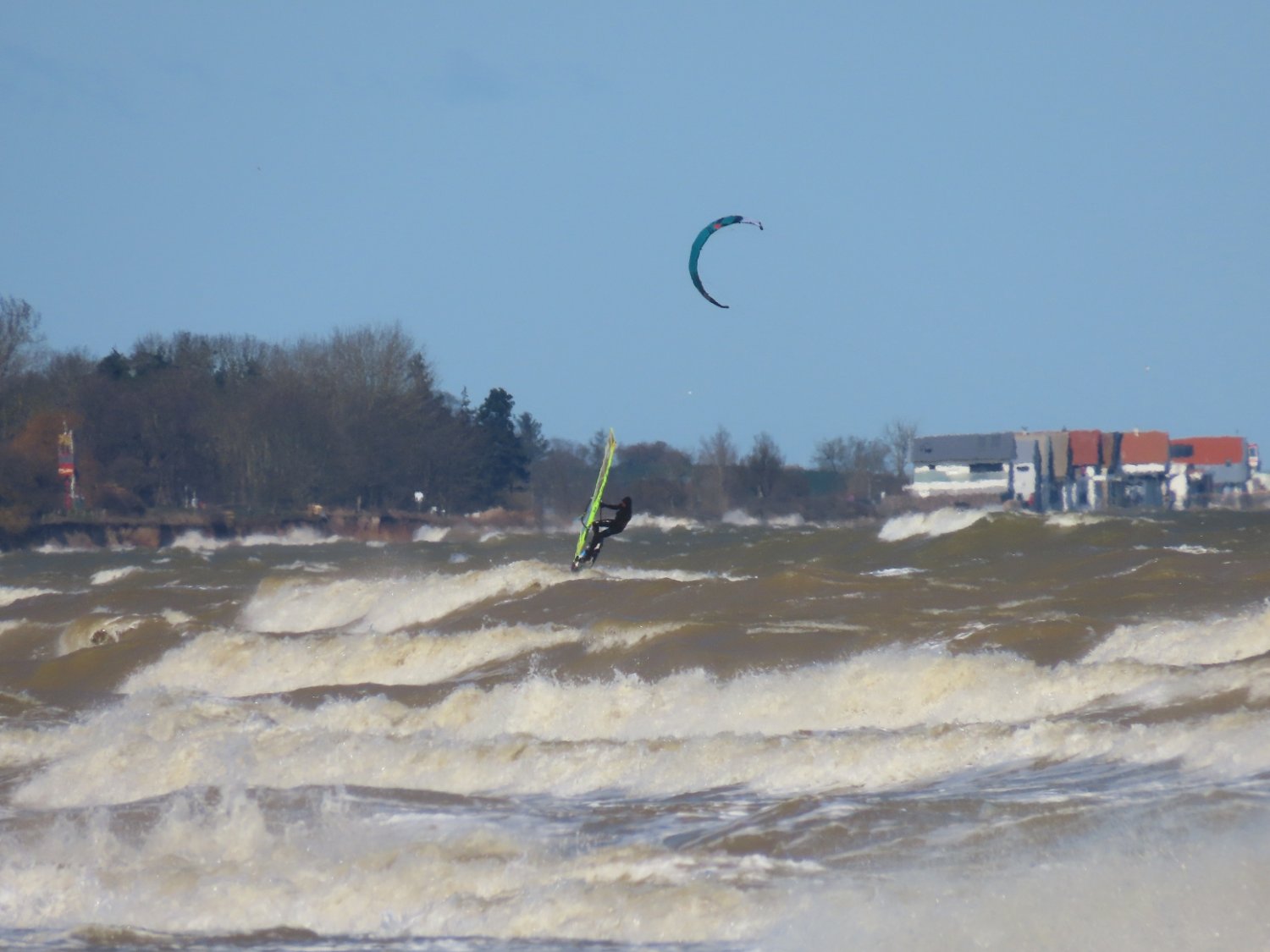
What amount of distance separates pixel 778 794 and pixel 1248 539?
23.0 m

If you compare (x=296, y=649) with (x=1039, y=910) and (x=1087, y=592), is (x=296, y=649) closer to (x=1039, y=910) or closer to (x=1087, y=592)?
(x=1087, y=592)

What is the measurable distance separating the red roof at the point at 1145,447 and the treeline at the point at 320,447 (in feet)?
42.9

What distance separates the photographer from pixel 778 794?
33.3 feet

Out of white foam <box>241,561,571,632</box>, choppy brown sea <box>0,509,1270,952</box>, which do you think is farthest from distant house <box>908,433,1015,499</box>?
choppy brown sea <box>0,509,1270,952</box>

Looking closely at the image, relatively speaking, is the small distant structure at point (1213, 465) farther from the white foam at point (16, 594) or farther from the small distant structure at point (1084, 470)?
the white foam at point (16, 594)

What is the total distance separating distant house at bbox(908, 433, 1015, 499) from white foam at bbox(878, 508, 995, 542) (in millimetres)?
31153

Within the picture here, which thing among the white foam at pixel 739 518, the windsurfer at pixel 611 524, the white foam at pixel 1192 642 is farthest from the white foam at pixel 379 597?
the white foam at pixel 739 518

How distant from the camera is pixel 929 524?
120 ft

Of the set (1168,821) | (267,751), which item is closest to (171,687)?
(267,751)

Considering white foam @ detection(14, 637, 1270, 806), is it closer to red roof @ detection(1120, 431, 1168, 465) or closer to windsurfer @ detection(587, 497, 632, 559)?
windsurfer @ detection(587, 497, 632, 559)

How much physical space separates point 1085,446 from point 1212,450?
46.2 feet

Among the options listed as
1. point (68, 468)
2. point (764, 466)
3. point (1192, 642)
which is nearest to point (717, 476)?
point (764, 466)

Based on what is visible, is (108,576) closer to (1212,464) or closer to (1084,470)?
(1084,470)

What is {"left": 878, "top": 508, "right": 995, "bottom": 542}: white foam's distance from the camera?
3572 cm
